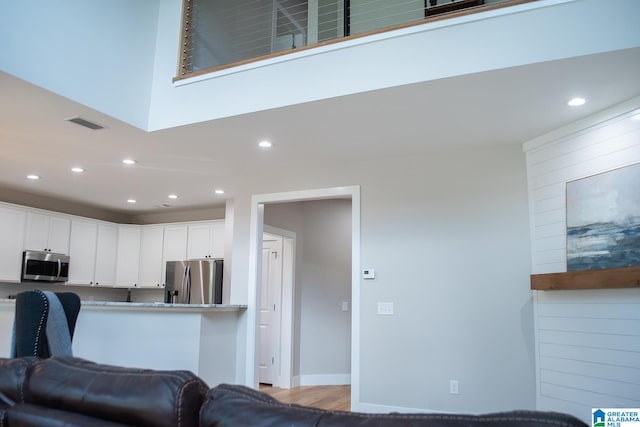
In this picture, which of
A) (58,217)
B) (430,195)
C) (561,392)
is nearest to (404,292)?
(430,195)

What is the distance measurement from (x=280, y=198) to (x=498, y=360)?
2868 mm

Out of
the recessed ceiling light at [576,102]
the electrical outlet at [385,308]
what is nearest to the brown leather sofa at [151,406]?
the recessed ceiling light at [576,102]

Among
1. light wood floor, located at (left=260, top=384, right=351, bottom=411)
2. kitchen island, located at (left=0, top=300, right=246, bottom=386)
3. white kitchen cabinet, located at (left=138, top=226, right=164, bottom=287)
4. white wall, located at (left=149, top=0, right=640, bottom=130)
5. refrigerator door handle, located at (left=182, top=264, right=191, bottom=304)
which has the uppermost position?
white wall, located at (left=149, top=0, right=640, bottom=130)

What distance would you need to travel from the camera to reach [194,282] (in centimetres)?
720

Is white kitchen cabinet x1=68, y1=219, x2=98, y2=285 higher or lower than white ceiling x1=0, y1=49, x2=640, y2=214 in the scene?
lower

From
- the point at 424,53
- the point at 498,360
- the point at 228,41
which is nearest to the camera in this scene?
the point at 424,53

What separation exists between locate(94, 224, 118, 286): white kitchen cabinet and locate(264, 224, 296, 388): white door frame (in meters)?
3.05

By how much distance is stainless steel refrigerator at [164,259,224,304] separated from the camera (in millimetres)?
7051

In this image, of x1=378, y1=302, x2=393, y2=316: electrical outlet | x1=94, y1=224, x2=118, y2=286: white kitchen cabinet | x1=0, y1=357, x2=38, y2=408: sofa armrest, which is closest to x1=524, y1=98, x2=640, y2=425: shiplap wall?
x1=378, y1=302, x2=393, y2=316: electrical outlet

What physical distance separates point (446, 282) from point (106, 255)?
5.60 m

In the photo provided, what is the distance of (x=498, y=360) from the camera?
14.8ft

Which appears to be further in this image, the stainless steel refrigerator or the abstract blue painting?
the stainless steel refrigerator

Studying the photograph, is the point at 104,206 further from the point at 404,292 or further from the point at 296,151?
the point at 404,292

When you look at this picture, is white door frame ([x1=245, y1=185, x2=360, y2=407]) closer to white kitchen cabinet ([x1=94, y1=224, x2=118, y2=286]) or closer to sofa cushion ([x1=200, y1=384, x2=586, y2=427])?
white kitchen cabinet ([x1=94, y1=224, x2=118, y2=286])
